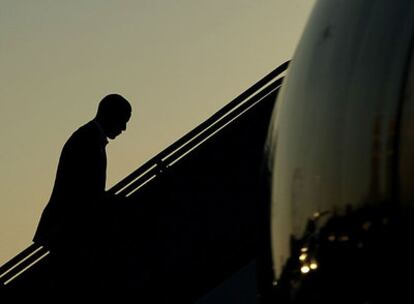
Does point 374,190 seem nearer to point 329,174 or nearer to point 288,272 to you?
point 329,174

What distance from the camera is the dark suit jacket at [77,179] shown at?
9758 millimetres

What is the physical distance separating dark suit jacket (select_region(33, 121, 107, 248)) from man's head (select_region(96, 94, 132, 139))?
14 cm

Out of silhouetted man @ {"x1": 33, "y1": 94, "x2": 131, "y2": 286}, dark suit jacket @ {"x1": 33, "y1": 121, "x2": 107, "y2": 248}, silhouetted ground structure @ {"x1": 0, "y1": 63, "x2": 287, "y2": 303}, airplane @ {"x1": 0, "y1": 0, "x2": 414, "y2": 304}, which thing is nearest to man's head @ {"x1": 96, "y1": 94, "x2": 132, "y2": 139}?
silhouetted man @ {"x1": 33, "y1": 94, "x2": 131, "y2": 286}

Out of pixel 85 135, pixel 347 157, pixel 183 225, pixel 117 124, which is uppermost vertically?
pixel 183 225

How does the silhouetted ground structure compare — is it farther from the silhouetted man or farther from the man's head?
the man's head

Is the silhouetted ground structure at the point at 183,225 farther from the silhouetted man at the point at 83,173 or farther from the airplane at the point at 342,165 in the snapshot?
the airplane at the point at 342,165

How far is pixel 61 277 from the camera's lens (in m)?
11.2

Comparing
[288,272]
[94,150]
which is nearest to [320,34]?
[288,272]

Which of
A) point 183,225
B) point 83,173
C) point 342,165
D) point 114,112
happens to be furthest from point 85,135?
point 342,165

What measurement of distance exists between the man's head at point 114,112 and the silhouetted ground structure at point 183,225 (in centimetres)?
138

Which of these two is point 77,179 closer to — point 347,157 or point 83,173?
point 83,173

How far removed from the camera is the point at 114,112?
9.56 m

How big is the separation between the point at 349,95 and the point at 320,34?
46 cm

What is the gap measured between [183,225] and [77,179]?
188 cm
